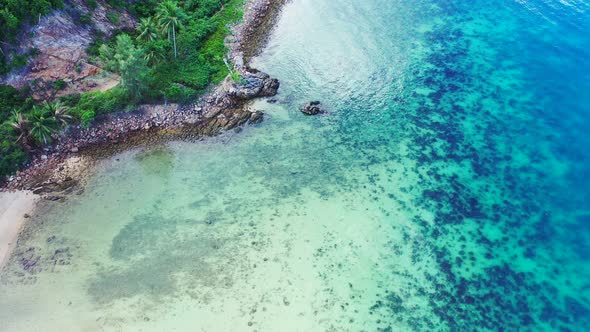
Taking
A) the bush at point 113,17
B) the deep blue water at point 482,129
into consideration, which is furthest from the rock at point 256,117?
the bush at point 113,17

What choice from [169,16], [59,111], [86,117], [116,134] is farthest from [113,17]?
[116,134]

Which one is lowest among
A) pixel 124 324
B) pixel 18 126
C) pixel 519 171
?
pixel 124 324

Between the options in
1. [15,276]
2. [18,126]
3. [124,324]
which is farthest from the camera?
[18,126]

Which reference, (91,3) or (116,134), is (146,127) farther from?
(91,3)

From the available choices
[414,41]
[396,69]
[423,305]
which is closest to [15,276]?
[423,305]

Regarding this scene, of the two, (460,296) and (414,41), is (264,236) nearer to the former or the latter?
(460,296)

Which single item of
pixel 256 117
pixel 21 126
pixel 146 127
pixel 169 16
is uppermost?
pixel 169 16

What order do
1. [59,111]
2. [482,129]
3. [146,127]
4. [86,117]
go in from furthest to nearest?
[482,129]
[146,127]
[86,117]
[59,111]
